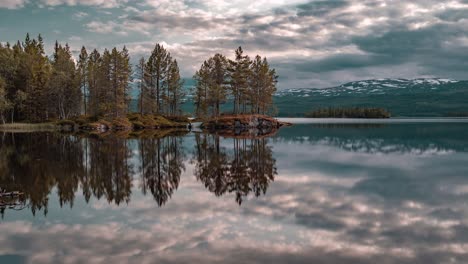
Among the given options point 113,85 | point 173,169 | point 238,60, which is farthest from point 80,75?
point 173,169

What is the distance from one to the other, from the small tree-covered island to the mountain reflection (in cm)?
5611

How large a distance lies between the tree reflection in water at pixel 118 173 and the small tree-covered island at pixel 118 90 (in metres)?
54.3

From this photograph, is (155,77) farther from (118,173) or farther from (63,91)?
(118,173)

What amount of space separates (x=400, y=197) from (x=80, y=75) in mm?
103281

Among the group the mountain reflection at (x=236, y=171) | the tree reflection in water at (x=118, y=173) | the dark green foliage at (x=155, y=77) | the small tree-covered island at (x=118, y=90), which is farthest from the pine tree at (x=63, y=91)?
the mountain reflection at (x=236, y=171)

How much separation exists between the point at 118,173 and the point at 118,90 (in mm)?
72434

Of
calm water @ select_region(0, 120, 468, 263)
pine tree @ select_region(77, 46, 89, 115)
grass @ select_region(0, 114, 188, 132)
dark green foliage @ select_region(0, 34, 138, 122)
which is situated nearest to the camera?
calm water @ select_region(0, 120, 468, 263)

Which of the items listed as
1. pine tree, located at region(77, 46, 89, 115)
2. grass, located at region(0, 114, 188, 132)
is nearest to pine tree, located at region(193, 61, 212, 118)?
grass, located at region(0, 114, 188, 132)

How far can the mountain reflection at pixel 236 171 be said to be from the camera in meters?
20.1

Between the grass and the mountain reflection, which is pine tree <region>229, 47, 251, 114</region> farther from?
the mountain reflection

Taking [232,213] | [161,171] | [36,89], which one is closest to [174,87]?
[36,89]

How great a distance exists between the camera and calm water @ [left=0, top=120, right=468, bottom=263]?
432 inches

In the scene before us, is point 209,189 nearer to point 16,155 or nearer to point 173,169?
point 173,169

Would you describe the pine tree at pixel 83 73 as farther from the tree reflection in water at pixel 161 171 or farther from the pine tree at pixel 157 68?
the tree reflection in water at pixel 161 171
